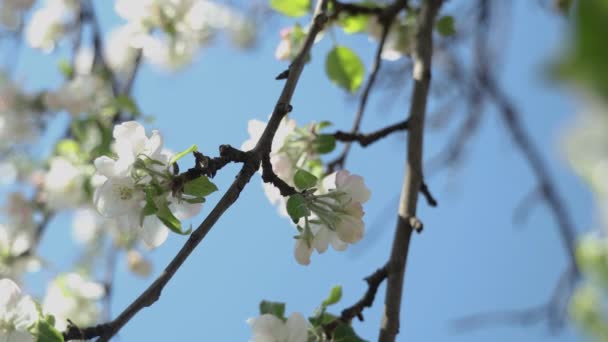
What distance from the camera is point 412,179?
834 millimetres

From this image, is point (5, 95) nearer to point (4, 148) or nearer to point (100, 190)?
point (4, 148)

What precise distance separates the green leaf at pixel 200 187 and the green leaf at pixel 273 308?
189 mm

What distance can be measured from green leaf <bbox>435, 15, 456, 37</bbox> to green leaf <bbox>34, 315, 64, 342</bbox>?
2.57ft

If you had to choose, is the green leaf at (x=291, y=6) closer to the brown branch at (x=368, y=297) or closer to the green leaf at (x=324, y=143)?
the green leaf at (x=324, y=143)

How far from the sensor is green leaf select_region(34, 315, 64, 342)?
0.60m

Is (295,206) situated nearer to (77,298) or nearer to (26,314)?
(26,314)

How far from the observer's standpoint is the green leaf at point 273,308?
718 millimetres

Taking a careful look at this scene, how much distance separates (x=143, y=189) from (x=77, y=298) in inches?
35.3

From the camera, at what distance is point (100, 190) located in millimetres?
604

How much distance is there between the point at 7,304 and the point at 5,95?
53.0 inches

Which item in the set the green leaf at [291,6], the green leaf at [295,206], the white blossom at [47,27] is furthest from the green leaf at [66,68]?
the green leaf at [295,206]

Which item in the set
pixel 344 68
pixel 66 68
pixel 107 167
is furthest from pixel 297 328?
pixel 66 68

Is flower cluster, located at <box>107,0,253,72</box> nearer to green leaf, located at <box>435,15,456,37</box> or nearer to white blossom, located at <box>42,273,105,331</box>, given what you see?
green leaf, located at <box>435,15,456,37</box>

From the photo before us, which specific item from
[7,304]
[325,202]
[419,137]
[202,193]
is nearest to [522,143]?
[419,137]
